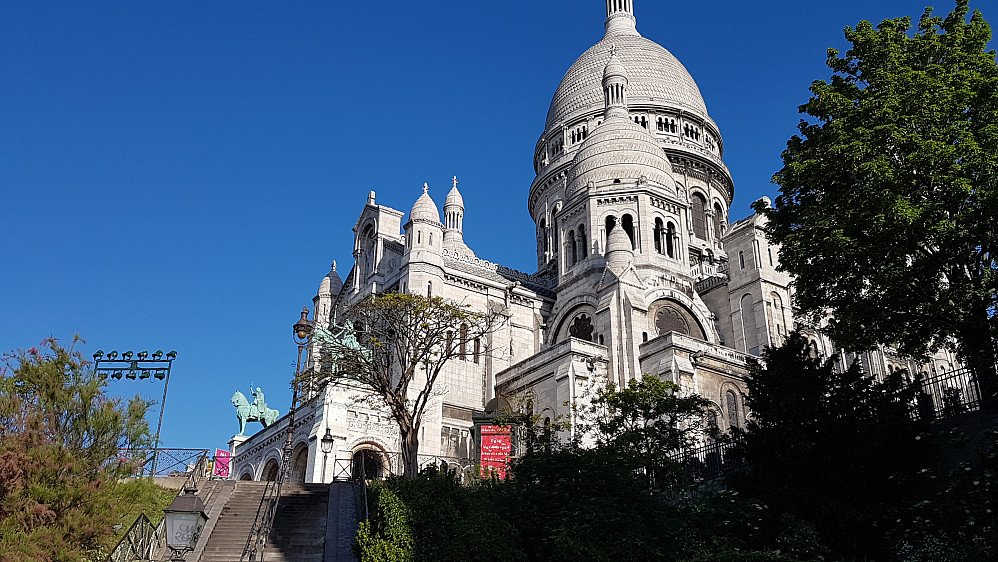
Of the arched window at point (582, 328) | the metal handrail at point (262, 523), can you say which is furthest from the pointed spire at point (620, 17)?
the metal handrail at point (262, 523)

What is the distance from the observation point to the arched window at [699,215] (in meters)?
63.4

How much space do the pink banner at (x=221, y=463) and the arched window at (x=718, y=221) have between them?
124 ft

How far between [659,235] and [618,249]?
6.66 m

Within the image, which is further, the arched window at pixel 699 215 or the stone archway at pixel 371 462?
the arched window at pixel 699 215

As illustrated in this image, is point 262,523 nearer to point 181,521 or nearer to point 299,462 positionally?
point 181,521

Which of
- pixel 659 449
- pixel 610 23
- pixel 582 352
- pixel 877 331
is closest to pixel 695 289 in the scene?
pixel 582 352

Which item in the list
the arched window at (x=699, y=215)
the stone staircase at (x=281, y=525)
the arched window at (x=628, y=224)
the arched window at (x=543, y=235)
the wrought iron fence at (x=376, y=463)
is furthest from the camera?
the arched window at (x=543, y=235)

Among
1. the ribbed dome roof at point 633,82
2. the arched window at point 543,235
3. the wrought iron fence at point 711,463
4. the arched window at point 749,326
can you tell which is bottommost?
the wrought iron fence at point 711,463

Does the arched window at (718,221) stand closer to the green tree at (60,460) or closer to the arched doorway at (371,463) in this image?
the arched doorway at (371,463)

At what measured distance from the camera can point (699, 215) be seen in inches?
2525

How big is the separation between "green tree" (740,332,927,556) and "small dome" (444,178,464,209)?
44.1 m

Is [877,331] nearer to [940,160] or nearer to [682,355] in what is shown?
[940,160]

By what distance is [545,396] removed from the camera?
4212cm

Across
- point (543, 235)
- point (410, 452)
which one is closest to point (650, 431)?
point (410, 452)
